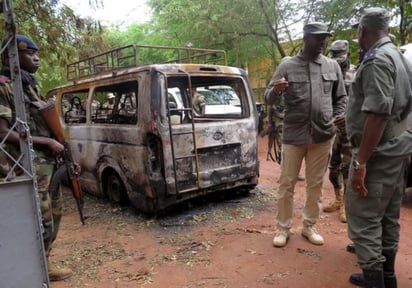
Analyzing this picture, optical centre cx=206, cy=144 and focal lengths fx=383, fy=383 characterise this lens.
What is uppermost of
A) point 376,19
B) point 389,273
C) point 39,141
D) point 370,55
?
point 376,19

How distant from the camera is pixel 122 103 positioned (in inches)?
187

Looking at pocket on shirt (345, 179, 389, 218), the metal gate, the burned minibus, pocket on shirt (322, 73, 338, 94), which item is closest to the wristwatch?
pocket on shirt (345, 179, 389, 218)

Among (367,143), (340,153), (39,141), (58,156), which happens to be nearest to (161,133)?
(58,156)

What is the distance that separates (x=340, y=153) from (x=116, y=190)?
2881mm

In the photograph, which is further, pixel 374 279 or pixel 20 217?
pixel 374 279

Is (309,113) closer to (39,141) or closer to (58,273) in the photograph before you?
(39,141)

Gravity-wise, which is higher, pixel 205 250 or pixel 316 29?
pixel 316 29

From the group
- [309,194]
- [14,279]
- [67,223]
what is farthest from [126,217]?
[14,279]

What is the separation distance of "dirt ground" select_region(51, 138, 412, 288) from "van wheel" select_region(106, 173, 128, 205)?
13 cm

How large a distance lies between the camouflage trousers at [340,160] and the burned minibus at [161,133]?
3.23ft

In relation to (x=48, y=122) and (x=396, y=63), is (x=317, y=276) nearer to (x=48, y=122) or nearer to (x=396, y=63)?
(x=396, y=63)

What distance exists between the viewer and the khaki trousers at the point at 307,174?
11.7 ft

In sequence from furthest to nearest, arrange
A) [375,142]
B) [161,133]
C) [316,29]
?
[161,133] < [316,29] < [375,142]

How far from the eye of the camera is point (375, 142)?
7.61 feet
